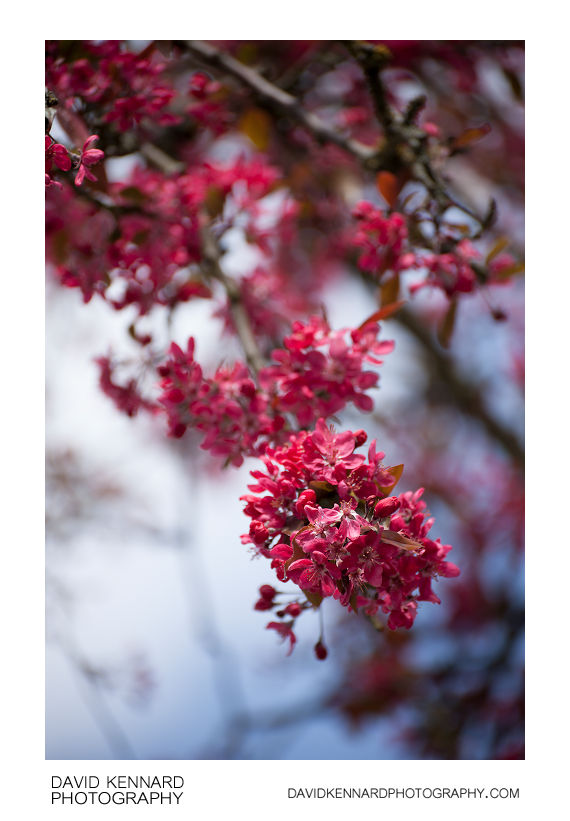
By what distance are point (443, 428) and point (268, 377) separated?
146 inches

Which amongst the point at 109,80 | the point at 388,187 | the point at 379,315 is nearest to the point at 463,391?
the point at 388,187

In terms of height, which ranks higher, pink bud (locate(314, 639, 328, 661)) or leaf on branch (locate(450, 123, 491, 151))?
leaf on branch (locate(450, 123, 491, 151))

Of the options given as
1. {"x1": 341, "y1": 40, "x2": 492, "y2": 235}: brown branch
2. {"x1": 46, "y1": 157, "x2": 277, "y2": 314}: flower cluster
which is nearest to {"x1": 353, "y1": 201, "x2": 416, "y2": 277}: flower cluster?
{"x1": 341, "y1": 40, "x2": 492, "y2": 235}: brown branch

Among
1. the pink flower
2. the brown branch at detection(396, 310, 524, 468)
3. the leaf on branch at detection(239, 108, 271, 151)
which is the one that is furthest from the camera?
the brown branch at detection(396, 310, 524, 468)

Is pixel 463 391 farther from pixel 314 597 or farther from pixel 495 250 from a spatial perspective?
pixel 314 597

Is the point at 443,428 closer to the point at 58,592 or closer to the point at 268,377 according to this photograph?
the point at 58,592

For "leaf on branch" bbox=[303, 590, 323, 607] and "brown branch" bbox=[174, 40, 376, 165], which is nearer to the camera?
"leaf on branch" bbox=[303, 590, 323, 607]

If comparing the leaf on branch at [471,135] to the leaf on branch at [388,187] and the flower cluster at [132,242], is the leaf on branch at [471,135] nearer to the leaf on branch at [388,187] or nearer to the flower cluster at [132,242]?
the leaf on branch at [388,187]

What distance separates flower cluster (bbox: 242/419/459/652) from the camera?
1054 millimetres

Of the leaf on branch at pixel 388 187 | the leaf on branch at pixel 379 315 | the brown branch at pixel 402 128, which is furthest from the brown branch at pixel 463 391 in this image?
the leaf on branch at pixel 379 315

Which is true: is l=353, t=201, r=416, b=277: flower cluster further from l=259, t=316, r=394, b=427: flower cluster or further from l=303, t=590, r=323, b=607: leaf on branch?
l=303, t=590, r=323, b=607: leaf on branch

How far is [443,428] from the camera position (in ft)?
16.2

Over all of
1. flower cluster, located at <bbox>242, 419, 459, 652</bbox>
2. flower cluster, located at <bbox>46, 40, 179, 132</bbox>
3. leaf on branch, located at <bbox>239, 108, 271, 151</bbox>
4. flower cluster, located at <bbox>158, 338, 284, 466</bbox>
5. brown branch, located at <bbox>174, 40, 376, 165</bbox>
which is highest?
leaf on branch, located at <bbox>239, 108, 271, 151</bbox>
